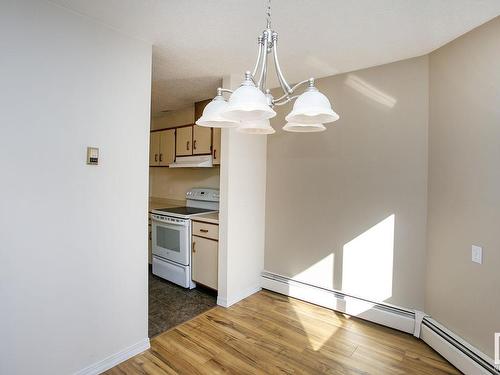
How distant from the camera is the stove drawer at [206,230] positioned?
9.96ft

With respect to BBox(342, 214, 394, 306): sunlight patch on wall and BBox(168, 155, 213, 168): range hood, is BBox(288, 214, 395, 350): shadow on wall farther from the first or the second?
BBox(168, 155, 213, 168): range hood

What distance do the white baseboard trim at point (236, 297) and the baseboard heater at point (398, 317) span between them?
16 centimetres

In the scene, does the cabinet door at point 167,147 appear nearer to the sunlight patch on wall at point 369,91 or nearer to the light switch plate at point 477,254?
Result: the sunlight patch on wall at point 369,91

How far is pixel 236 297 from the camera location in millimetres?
2996

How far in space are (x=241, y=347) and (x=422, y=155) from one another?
2241 mm

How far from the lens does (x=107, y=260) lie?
1919 millimetres

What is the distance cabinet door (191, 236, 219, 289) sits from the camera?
3.06 m

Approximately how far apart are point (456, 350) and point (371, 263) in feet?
2.80

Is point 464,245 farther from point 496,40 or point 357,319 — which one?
point 496,40

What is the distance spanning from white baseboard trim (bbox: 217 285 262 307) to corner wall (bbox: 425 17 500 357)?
177 centimetres

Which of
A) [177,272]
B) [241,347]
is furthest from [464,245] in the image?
[177,272]

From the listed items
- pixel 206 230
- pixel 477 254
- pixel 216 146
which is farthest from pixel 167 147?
pixel 477 254

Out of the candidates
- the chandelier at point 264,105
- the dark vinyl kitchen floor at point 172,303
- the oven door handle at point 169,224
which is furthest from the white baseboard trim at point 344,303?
the chandelier at point 264,105

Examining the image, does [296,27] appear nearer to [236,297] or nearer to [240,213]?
[240,213]
